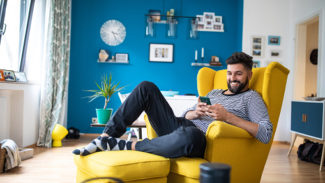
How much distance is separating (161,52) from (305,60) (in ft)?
8.30

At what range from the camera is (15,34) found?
3635mm

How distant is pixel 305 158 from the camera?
11.5ft

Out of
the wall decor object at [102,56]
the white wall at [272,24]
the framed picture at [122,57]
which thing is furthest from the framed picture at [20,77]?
the white wall at [272,24]

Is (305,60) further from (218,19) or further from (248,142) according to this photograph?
(248,142)

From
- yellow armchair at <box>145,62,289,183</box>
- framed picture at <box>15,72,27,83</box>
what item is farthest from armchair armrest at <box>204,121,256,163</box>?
framed picture at <box>15,72,27,83</box>

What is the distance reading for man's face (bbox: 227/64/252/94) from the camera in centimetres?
199

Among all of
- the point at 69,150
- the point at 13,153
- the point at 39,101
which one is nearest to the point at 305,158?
the point at 69,150

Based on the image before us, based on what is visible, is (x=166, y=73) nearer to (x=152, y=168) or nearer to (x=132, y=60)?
(x=132, y=60)

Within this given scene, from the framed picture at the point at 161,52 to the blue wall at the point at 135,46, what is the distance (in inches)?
3.1

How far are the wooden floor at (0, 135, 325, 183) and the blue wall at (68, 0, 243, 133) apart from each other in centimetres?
156

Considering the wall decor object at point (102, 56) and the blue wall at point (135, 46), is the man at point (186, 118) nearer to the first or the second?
the blue wall at point (135, 46)

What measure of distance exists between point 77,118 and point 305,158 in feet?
12.2

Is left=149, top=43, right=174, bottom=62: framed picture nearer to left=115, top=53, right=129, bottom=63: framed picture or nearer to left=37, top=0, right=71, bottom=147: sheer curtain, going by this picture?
left=115, top=53, right=129, bottom=63: framed picture

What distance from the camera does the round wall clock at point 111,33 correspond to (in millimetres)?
5117
